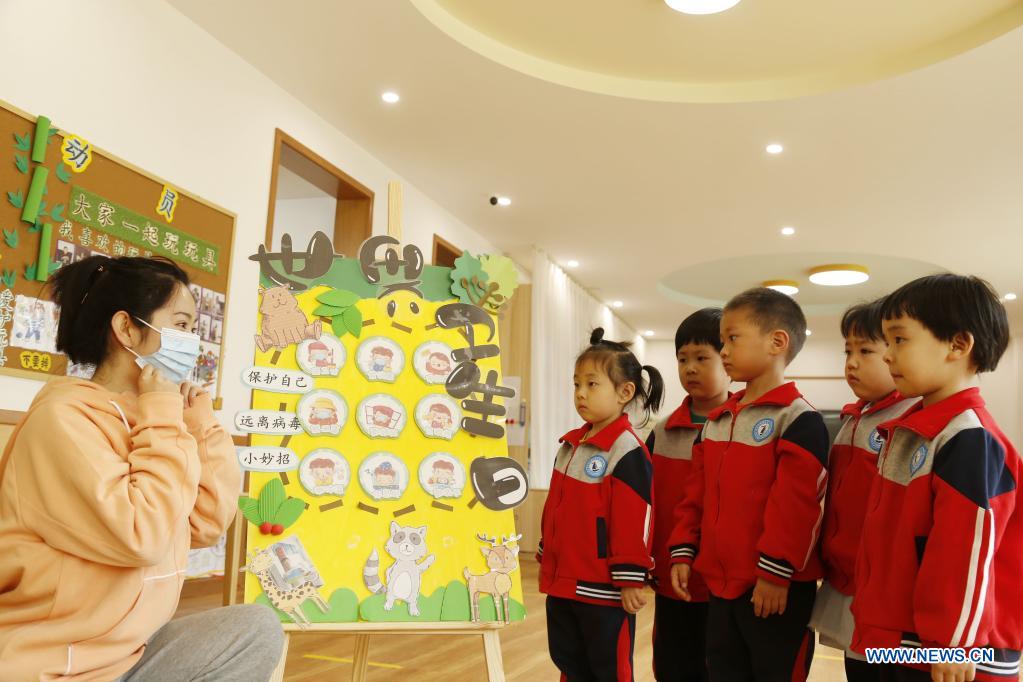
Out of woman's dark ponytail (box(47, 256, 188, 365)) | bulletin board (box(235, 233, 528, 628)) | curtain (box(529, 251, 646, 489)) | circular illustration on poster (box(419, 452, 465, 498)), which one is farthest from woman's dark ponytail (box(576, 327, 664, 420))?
curtain (box(529, 251, 646, 489))

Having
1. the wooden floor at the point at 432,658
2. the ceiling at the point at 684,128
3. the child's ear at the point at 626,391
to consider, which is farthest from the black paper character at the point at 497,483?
the ceiling at the point at 684,128

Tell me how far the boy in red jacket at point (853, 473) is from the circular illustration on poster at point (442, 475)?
857 mm

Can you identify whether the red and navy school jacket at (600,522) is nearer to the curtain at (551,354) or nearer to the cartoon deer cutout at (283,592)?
the cartoon deer cutout at (283,592)

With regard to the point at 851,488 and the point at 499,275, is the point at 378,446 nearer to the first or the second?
the point at 499,275

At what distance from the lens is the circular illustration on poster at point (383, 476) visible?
1.86 m

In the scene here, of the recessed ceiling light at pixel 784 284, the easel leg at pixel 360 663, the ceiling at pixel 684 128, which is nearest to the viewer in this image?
the easel leg at pixel 360 663

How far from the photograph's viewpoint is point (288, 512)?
1773 mm

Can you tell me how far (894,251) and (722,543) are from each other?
5791mm

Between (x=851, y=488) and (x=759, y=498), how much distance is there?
18 centimetres

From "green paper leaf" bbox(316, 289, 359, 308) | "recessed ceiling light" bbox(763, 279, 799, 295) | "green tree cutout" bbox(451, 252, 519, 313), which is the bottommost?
"green paper leaf" bbox(316, 289, 359, 308)

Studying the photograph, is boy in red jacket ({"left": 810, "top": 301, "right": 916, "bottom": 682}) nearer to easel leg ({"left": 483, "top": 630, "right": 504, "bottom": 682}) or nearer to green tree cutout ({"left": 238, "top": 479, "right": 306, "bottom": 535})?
easel leg ({"left": 483, "top": 630, "right": 504, "bottom": 682})

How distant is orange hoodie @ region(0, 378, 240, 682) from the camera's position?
3.68 feet

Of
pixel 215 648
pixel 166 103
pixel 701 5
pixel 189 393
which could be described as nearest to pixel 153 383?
pixel 189 393

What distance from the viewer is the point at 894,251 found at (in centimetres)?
652
